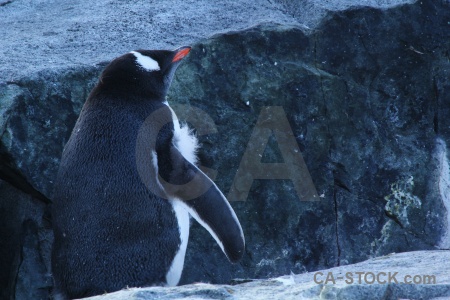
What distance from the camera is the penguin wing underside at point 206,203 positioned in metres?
3.95

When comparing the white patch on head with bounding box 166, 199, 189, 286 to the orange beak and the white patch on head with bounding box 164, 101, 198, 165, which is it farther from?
the orange beak

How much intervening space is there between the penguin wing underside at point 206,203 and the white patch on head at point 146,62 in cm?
45

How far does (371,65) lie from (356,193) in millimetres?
745

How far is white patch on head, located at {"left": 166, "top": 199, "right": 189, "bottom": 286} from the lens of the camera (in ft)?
12.8

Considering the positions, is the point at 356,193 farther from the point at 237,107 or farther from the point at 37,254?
the point at 37,254

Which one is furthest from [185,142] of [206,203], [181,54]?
[181,54]

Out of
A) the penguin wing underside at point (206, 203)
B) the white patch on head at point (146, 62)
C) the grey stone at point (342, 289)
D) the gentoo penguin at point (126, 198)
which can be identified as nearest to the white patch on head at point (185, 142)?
the gentoo penguin at point (126, 198)

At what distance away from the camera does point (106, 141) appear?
383 centimetres

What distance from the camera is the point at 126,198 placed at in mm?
3756

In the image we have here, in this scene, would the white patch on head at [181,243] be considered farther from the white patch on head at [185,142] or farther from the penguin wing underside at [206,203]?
the white patch on head at [185,142]

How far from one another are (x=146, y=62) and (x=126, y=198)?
77 centimetres

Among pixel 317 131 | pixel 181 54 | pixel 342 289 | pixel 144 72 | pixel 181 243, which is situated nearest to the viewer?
pixel 342 289

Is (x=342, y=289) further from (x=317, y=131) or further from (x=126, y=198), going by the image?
(x=317, y=131)

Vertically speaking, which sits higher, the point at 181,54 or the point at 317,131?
the point at 181,54
